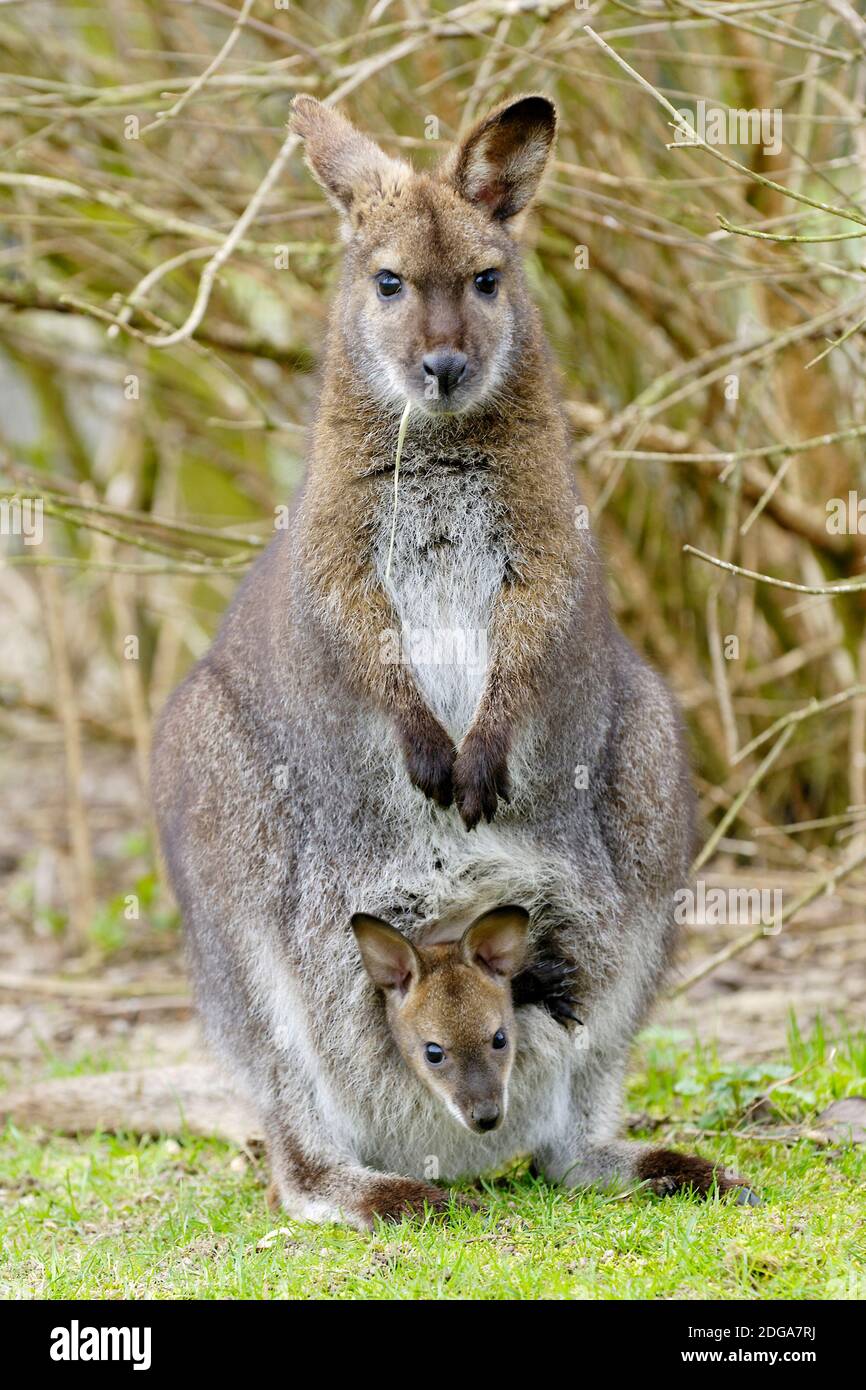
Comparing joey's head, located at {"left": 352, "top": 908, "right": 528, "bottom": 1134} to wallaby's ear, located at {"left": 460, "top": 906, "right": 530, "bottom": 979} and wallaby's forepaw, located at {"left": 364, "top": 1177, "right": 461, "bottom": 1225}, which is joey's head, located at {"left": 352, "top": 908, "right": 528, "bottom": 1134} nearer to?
wallaby's ear, located at {"left": 460, "top": 906, "right": 530, "bottom": 979}

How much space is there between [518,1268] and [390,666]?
146 centimetres

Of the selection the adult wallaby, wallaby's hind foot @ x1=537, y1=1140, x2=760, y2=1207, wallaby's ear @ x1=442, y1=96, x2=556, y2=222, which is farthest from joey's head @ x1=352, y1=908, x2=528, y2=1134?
wallaby's ear @ x1=442, y1=96, x2=556, y2=222

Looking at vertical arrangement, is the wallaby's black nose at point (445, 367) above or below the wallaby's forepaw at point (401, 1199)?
above

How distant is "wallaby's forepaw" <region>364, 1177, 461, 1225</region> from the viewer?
4.15 meters

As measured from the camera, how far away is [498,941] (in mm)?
4262

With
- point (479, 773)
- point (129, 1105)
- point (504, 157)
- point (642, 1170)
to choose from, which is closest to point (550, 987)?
point (642, 1170)

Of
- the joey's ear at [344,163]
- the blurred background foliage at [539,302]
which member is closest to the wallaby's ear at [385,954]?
the blurred background foliage at [539,302]

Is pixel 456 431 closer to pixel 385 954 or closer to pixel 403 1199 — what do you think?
pixel 385 954

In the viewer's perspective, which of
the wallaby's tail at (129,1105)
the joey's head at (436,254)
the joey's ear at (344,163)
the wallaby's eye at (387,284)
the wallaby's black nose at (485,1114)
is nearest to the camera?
the wallaby's black nose at (485,1114)

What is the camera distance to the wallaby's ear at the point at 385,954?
165 inches

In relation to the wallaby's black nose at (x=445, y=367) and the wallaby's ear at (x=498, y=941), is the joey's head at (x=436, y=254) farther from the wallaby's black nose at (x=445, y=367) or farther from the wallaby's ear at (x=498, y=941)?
the wallaby's ear at (x=498, y=941)

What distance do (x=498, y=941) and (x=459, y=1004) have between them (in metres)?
0.20

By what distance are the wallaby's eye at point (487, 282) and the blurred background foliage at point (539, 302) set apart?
131 cm

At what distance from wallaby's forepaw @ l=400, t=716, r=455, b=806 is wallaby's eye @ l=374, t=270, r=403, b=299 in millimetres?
1061
